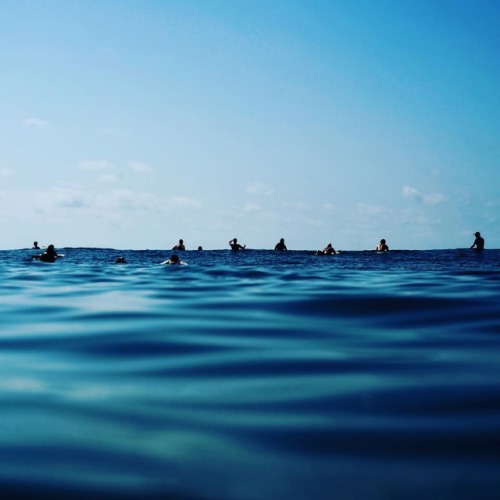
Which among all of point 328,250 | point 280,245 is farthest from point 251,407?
point 280,245

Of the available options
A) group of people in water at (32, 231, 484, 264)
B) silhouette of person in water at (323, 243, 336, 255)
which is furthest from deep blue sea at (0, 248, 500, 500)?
silhouette of person in water at (323, 243, 336, 255)

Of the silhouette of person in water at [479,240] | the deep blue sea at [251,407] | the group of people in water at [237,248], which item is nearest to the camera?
the deep blue sea at [251,407]

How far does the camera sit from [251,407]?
10.4 ft

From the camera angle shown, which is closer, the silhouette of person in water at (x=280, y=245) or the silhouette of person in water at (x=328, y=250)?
the silhouette of person in water at (x=328, y=250)

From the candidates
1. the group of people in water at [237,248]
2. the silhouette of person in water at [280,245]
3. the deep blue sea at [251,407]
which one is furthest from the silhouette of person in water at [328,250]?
the deep blue sea at [251,407]

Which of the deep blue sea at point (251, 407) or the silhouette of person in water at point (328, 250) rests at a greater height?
the silhouette of person in water at point (328, 250)

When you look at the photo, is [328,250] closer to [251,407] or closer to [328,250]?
[328,250]

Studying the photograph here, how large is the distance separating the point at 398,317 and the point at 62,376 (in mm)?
4445

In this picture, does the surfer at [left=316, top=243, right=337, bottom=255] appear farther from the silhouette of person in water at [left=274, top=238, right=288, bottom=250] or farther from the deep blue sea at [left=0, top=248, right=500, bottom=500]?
the deep blue sea at [left=0, top=248, right=500, bottom=500]

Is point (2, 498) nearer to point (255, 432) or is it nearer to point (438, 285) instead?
point (255, 432)

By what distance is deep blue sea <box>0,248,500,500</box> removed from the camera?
2.18 metres

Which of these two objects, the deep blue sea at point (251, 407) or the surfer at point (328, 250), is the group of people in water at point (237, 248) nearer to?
the surfer at point (328, 250)

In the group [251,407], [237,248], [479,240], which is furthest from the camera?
[237,248]

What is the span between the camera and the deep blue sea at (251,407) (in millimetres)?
2180
